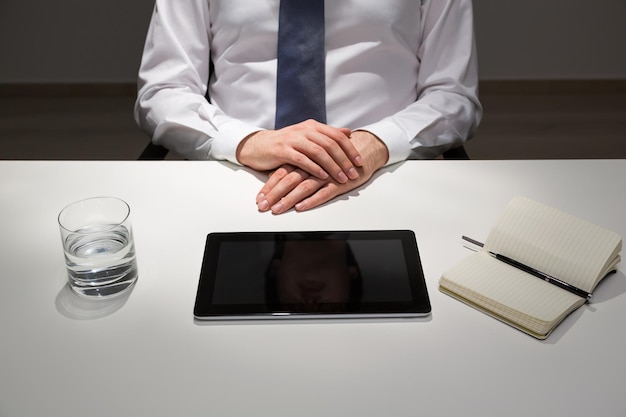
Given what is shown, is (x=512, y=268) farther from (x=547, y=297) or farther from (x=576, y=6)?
(x=576, y=6)

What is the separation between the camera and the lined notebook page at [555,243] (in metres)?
1.11

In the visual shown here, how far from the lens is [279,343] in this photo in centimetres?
101

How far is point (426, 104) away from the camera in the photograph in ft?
5.86

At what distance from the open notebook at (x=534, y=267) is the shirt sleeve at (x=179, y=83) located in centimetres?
74

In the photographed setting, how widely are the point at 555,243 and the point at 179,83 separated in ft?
3.40

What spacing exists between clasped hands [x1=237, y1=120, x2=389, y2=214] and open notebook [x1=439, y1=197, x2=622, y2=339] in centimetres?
32

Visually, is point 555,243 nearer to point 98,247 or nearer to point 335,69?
point 98,247

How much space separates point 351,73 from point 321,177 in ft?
1.80

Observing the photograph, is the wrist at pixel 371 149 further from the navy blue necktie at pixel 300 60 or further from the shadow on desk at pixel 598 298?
the shadow on desk at pixel 598 298

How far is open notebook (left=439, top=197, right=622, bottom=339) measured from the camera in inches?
41.4

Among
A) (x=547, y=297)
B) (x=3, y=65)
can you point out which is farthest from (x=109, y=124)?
(x=547, y=297)

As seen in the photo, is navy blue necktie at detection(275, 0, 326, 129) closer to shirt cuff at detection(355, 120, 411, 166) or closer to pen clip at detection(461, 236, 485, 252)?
shirt cuff at detection(355, 120, 411, 166)

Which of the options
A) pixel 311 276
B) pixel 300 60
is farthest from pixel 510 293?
pixel 300 60

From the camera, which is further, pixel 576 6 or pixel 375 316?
pixel 576 6
